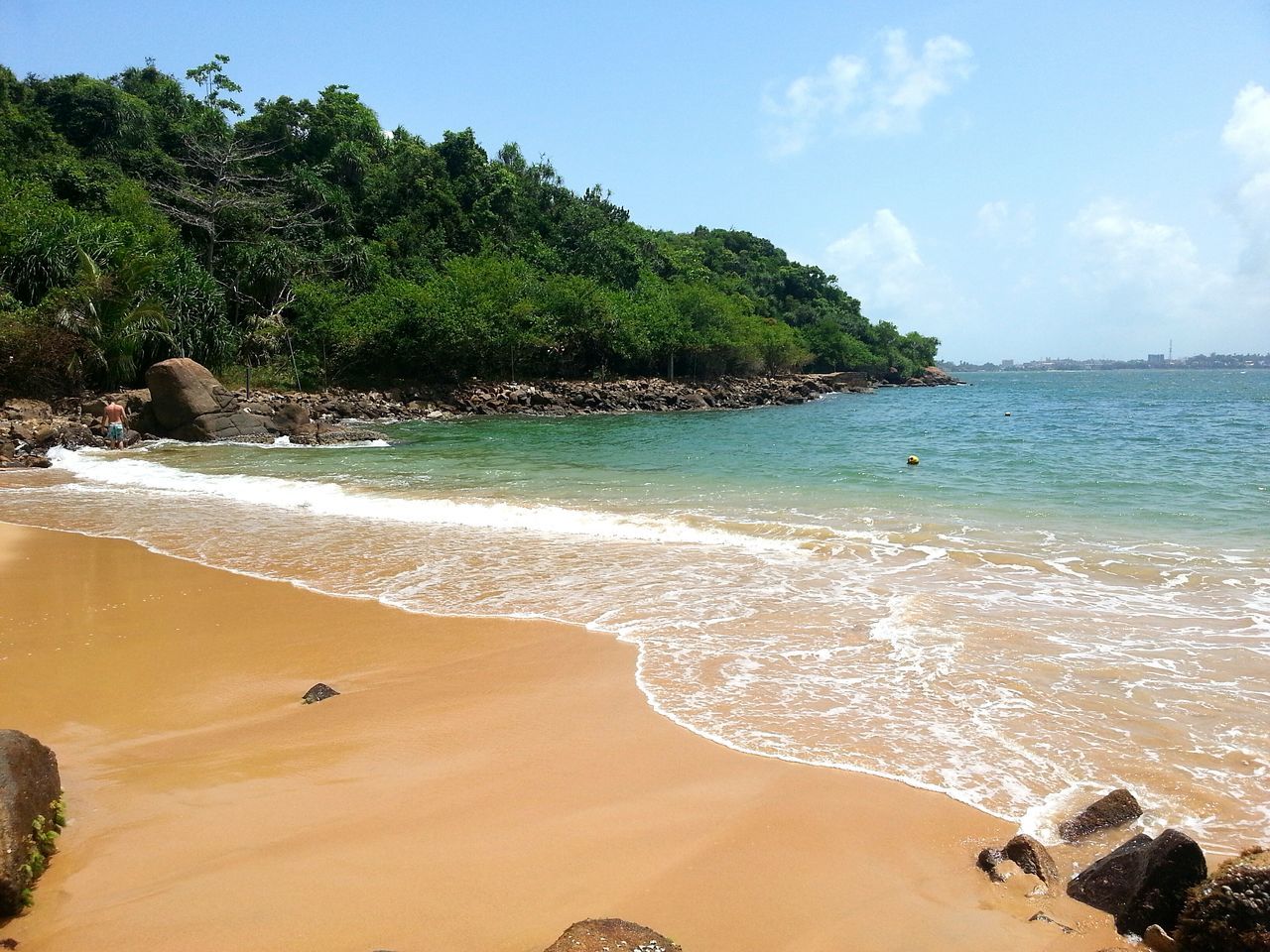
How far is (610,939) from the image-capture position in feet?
8.93

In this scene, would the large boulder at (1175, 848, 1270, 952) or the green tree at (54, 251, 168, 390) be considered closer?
the large boulder at (1175, 848, 1270, 952)

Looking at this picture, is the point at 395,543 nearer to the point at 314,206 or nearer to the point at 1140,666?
the point at 1140,666

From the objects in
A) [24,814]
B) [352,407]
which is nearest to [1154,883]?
[24,814]

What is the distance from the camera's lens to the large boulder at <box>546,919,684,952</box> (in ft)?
8.79

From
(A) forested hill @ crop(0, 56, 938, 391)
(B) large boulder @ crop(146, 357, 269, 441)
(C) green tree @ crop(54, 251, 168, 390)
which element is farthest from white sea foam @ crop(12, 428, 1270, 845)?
(A) forested hill @ crop(0, 56, 938, 391)

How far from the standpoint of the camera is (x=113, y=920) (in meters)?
3.23

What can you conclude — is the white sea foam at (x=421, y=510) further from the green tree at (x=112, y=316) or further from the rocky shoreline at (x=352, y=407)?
the green tree at (x=112, y=316)

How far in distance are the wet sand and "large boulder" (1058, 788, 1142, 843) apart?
11.4 inches

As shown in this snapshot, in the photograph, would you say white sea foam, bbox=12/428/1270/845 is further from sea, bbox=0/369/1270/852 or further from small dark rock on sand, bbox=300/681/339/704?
small dark rock on sand, bbox=300/681/339/704

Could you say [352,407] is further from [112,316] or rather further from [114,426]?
[114,426]

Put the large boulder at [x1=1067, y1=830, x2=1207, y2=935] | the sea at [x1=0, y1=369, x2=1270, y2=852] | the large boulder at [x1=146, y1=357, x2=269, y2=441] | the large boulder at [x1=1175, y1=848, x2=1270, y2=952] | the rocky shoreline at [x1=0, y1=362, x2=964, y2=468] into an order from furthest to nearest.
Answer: the large boulder at [x1=146, y1=357, x2=269, y2=441]
the rocky shoreline at [x1=0, y1=362, x2=964, y2=468]
the sea at [x1=0, y1=369, x2=1270, y2=852]
the large boulder at [x1=1067, y1=830, x2=1207, y2=935]
the large boulder at [x1=1175, y1=848, x2=1270, y2=952]

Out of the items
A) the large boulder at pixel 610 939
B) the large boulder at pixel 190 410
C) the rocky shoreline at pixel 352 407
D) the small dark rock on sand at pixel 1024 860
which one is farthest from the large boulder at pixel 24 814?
the large boulder at pixel 190 410

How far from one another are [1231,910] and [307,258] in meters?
52.3

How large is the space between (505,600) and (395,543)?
355cm
